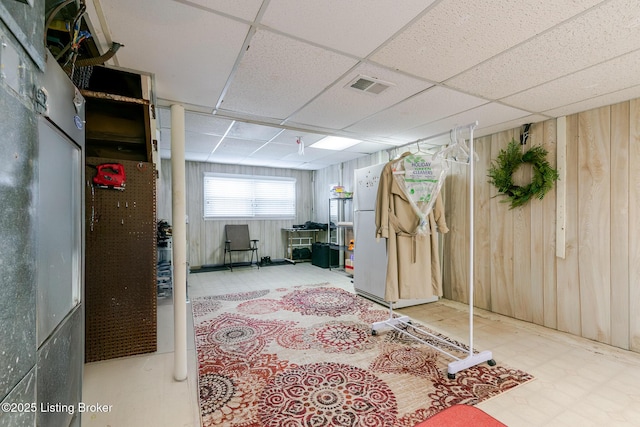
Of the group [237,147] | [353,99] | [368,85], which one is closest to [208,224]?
[237,147]

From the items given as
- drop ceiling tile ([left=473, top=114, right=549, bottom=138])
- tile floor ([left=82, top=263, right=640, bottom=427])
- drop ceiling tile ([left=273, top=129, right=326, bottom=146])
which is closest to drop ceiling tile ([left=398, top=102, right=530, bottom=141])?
drop ceiling tile ([left=473, top=114, right=549, bottom=138])

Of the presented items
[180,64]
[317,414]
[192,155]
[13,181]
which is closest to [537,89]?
[180,64]

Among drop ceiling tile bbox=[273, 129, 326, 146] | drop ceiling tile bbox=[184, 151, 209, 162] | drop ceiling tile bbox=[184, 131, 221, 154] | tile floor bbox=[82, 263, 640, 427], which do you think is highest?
drop ceiling tile bbox=[184, 151, 209, 162]

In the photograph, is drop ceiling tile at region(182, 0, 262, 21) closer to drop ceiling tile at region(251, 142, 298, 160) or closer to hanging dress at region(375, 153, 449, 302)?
hanging dress at region(375, 153, 449, 302)

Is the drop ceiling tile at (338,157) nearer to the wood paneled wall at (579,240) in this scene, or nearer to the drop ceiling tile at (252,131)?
the drop ceiling tile at (252,131)

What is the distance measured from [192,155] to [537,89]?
208 inches

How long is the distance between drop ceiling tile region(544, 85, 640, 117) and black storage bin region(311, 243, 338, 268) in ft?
14.1

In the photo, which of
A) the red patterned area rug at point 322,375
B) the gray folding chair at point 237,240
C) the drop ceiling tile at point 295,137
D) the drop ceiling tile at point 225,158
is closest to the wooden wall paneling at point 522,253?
the red patterned area rug at point 322,375

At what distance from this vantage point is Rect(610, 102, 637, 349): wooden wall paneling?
2.49m

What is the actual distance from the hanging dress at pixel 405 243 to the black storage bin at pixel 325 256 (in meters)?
3.61

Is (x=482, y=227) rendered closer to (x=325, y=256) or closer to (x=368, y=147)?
(x=368, y=147)

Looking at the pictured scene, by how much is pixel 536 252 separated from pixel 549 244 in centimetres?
16

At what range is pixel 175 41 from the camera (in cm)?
168

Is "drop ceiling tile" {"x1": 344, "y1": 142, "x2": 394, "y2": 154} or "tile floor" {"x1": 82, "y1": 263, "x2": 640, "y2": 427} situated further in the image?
"drop ceiling tile" {"x1": 344, "y1": 142, "x2": 394, "y2": 154}
